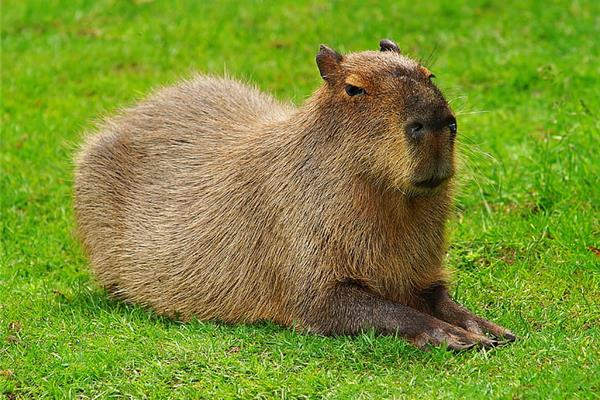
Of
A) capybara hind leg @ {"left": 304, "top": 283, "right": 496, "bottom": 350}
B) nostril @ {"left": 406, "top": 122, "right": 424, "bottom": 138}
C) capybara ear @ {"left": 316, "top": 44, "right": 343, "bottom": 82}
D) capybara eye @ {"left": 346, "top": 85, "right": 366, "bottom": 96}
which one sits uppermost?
capybara ear @ {"left": 316, "top": 44, "right": 343, "bottom": 82}

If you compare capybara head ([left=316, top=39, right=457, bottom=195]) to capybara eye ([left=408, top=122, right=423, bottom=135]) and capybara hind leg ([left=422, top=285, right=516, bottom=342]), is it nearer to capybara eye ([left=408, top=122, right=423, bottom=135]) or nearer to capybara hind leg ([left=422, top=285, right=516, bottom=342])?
capybara eye ([left=408, top=122, right=423, bottom=135])

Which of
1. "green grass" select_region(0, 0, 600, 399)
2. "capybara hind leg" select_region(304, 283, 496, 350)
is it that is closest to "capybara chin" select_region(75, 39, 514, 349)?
"capybara hind leg" select_region(304, 283, 496, 350)

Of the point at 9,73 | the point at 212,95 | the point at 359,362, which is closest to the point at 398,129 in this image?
the point at 359,362

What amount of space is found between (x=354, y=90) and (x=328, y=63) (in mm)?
254

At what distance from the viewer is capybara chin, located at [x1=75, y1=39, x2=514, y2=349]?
5.38 metres

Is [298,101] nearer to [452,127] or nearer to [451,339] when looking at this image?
[452,127]

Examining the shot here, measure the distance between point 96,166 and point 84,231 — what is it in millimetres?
386

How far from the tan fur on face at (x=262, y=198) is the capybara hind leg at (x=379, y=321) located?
7 centimetres

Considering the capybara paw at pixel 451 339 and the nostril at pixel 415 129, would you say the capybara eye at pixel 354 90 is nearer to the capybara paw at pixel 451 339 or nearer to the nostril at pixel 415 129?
the nostril at pixel 415 129

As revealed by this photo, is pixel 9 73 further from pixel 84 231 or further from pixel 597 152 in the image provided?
pixel 597 152

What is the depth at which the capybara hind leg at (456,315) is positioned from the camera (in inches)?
214

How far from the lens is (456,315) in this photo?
5.64m

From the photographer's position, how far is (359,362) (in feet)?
17.0

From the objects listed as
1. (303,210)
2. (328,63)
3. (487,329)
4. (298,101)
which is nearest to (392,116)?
(328,63)
